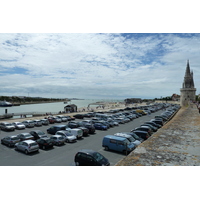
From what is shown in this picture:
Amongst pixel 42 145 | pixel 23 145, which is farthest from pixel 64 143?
pixel 23 145

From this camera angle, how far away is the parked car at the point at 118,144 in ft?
39.9

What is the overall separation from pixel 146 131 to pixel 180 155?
12.9 meters

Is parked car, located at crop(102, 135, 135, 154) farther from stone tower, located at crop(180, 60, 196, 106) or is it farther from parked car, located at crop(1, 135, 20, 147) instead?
stone tower, located at crop(180, 60, 196, 106)

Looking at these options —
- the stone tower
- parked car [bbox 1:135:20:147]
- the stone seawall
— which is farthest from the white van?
the stone tower

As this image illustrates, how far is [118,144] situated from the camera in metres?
12.4

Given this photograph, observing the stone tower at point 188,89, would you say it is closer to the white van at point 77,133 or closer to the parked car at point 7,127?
the white van at point 77,133

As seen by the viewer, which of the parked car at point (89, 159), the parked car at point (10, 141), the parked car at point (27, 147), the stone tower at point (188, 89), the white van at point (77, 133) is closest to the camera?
the parked car at point (89, 159)

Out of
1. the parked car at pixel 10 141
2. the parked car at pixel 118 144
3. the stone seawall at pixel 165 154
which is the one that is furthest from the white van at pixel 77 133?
the stone seawall at pixel 165 154

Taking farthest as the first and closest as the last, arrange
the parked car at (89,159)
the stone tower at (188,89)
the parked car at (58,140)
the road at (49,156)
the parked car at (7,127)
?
the stone tower at (188,89) < the parked car at (7,127) < the parked car at (58,140) < the road at (49,156) < the parked car at (89,159)

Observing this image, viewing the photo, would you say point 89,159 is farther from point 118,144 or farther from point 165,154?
point 165,154

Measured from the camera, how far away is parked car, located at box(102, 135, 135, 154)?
1216cm

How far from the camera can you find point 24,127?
2192cm

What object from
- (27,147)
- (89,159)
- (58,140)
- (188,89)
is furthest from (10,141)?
(188,89)

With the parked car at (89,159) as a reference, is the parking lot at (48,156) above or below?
below
